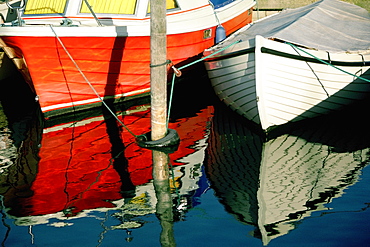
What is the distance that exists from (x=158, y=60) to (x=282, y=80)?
2.32 metres

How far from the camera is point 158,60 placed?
8.56 metres

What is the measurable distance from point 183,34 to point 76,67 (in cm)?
273

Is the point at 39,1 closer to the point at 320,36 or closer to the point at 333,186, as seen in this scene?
the point at 320,36

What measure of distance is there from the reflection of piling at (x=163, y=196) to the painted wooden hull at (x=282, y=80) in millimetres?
2063

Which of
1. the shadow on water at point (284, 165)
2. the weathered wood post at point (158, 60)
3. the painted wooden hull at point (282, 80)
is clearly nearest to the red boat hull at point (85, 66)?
the painted wooden hull at point (282, 80)

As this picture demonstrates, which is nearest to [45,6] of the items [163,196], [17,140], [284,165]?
[17,140]

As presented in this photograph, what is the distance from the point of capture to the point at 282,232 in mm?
6023

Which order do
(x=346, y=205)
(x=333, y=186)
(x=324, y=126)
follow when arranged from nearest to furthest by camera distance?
(x=346, y=205) → (x=333, y=186) → (x=324, y=126)

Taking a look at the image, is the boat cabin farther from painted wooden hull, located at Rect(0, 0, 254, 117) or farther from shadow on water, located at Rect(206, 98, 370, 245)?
shadow on water, located at Rect(206, 98, 370, 245)

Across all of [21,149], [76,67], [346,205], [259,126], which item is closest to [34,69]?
[76,67]

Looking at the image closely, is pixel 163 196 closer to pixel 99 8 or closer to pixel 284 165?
pixel 284 165

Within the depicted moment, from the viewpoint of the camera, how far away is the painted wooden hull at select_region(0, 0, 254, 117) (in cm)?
1004

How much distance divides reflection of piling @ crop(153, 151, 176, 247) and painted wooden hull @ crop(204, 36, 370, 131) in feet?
6.77

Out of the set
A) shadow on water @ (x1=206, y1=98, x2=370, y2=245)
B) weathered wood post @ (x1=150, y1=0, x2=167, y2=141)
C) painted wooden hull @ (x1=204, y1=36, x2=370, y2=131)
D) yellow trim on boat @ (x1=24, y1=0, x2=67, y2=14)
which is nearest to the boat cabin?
yellow trim on boat @ (x1=24, y1=0, x2=67, y2=14)
